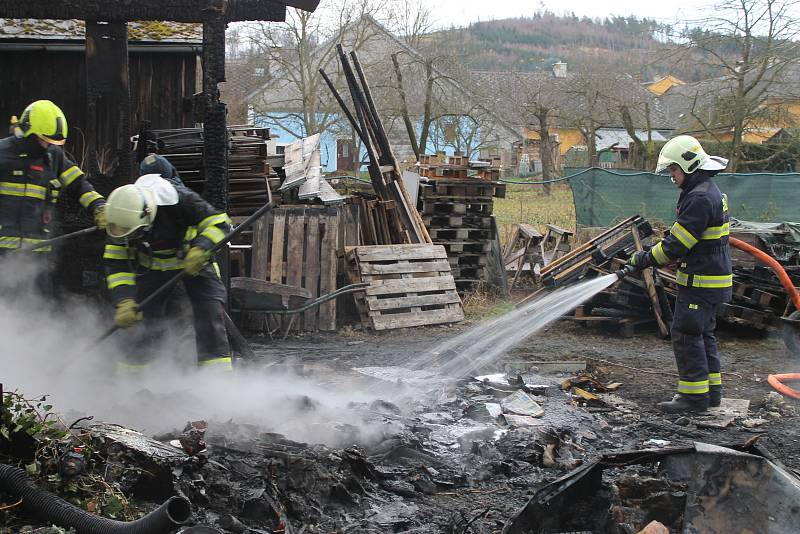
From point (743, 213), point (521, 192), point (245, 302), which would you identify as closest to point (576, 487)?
point (245, 302)

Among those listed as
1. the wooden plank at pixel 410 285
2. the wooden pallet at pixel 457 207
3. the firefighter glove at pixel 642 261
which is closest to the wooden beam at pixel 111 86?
the wooden plank at pixel 410 285

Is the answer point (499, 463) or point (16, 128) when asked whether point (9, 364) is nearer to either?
point (16, 128)

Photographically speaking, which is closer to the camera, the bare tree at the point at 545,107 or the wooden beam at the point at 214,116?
the wooden beam at the point at 214,116

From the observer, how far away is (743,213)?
47.4 ft

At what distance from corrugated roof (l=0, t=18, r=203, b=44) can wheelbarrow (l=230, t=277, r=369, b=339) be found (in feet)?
12.3

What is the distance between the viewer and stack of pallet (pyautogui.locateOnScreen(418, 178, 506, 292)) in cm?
1155

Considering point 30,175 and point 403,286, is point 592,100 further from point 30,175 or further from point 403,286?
point 30,175

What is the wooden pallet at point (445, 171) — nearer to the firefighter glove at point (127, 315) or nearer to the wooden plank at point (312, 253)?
the wooden plank at point (312, 253)

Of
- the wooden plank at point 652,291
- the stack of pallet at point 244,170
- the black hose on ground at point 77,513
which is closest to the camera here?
the black hose on ground at point 77,513

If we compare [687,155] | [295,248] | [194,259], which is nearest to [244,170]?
[295,248]

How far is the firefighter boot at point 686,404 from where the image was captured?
21.1ft

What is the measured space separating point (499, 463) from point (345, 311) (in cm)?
538

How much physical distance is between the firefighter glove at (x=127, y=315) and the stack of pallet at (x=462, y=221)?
21.0ft

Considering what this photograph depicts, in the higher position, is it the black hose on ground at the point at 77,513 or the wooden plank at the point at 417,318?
the black hose on ground at the point at 77,513
